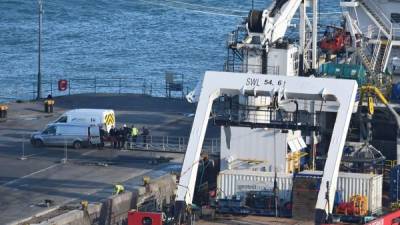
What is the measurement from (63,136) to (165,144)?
12.5 feet

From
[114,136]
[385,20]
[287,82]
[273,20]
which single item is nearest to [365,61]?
[385,20]

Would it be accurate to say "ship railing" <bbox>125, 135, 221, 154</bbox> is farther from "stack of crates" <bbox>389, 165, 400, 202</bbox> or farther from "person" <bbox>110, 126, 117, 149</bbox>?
"stack of crates" <bbox>389, 165, 400, 202</bbox>

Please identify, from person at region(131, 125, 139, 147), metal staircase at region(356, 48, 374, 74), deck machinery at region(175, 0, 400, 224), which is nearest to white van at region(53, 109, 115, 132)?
person at region(131, 125, 139, 147)

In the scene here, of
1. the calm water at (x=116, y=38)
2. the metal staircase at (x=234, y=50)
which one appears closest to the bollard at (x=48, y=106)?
the metal staircase at (x=234, y=50)

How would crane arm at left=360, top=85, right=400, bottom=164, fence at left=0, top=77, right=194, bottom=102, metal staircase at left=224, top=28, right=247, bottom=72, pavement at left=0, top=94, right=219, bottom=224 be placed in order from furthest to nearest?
fence at left=0, top=77, right=194, bottom=102, metal staircase at left=224, top=28, right=247, bottom=72, crane arm at left=360, top=85, right=400, bottom=164, pavement at left=0, top=94, right=219, bottom=224

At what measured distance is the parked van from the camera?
6241 centimetres

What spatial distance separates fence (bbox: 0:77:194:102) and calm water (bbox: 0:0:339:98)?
216 millimetres

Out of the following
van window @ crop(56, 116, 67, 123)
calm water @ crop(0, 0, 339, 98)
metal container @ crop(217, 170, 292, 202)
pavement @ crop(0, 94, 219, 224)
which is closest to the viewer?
metal container @ crop(217, 170, 292, 202)

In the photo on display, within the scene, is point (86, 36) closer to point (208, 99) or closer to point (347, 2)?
point (347, 2)

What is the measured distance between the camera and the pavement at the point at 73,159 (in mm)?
53000

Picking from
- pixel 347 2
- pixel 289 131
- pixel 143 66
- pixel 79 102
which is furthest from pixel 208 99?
pixel 143 66

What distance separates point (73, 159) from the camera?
196 ft

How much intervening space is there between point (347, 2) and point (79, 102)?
16.1 meters

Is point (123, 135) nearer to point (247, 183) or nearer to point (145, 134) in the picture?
point (145, 134)
